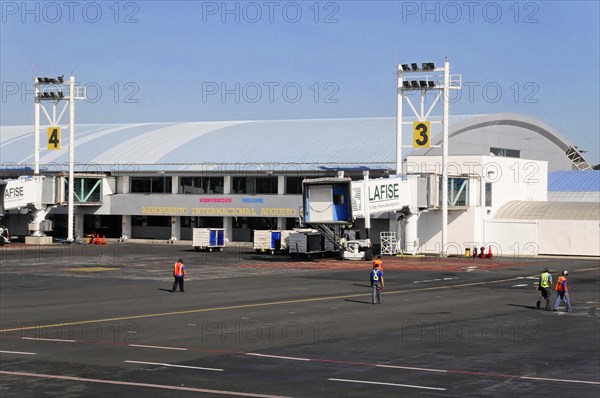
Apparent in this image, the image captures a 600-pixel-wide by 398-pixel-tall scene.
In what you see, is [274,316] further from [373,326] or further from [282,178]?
[282,178]

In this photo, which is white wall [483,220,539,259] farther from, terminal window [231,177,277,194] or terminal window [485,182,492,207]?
terminal window [231,177,277,194]

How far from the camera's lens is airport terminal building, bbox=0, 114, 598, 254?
8962 centimetres

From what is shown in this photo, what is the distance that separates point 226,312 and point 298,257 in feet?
128

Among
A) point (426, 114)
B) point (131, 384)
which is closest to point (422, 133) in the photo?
point (426, 114)

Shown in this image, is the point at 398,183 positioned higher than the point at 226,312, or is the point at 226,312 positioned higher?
the point at 398,183

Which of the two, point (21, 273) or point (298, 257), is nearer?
point (21, 273)

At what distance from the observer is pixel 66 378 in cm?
2153

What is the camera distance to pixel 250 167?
96312mm

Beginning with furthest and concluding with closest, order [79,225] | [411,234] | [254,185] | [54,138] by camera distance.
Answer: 1. [79,225]
2. [254,185]
3. [54,138]
4. [411,234]

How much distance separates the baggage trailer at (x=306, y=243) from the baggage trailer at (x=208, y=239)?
964cm

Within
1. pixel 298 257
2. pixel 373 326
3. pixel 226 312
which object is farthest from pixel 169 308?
pixel 298 257

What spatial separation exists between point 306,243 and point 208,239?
1185 cm

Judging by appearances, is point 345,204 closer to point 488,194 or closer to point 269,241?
point 269,241

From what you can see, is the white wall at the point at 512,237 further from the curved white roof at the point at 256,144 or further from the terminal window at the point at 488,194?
the curved white roof at the point at 256,144
